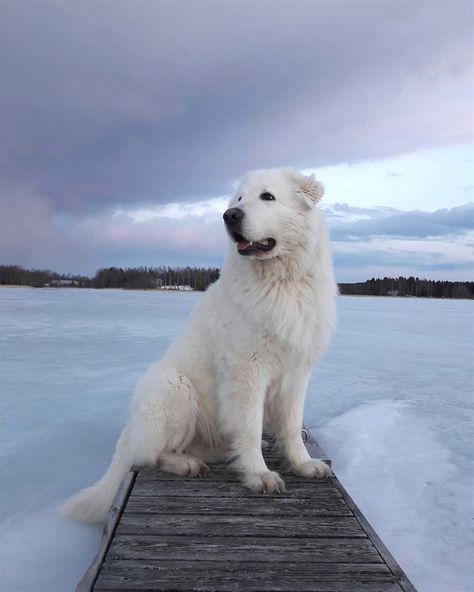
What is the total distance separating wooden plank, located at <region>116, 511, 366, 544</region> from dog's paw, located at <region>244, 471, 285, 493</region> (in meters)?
0.32

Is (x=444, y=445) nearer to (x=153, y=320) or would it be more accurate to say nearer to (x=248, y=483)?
(x=248, y=483)

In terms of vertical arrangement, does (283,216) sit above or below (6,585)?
above

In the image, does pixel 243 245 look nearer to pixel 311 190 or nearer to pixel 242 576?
pixel 311 190

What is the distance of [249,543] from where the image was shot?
2.36 m

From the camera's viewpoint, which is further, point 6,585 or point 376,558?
point 6,585

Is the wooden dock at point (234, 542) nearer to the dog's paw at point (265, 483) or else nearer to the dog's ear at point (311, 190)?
the dog's paw at point (265, 483)

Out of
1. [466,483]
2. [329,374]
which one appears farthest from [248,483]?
[329,374]

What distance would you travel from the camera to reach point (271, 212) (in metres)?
3.08

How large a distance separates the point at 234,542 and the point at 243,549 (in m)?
0.07

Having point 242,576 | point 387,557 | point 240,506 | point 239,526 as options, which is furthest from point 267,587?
point 240,506

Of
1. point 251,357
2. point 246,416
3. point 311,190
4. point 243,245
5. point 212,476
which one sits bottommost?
point 212,476

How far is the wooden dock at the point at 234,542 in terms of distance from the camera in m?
2.04

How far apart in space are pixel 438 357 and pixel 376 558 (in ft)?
29.0

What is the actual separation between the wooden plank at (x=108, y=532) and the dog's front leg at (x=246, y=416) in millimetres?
710
